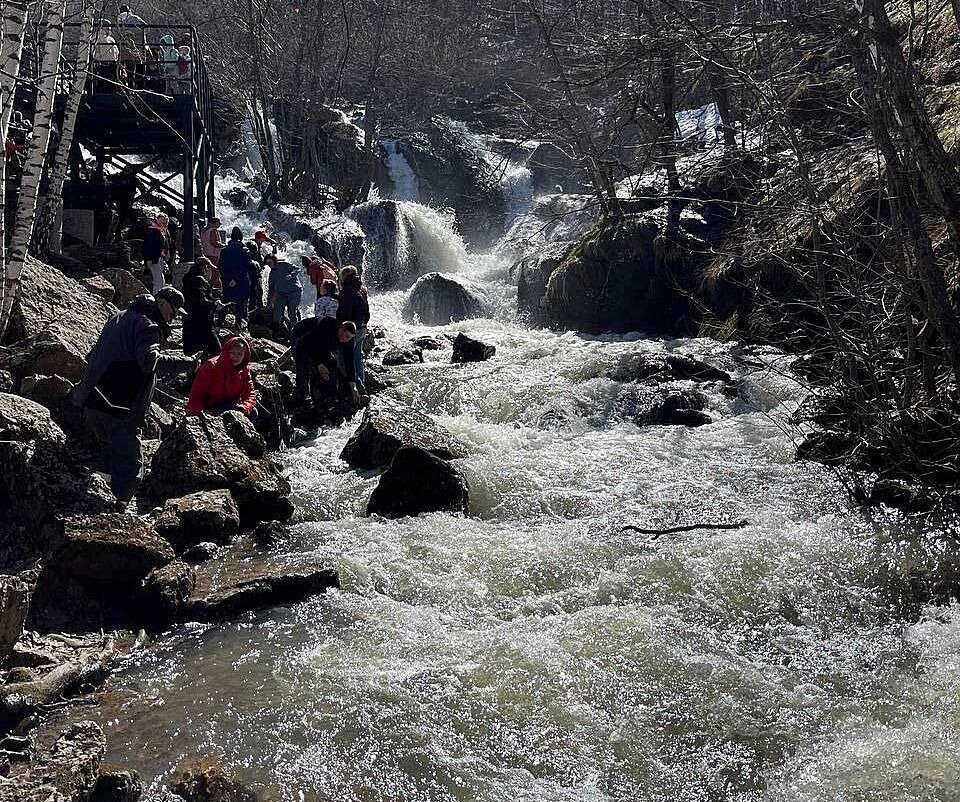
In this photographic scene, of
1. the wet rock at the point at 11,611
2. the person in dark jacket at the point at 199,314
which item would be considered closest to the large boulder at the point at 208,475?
the wet rock at the point at 11,611

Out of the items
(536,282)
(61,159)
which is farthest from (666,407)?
(536,282)

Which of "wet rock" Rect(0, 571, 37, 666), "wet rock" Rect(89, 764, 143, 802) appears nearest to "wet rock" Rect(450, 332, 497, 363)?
"wet rock" Rect(0, 571, 37, 666)

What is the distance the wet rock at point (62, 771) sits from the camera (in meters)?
4.15

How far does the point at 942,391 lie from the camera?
7906 mm

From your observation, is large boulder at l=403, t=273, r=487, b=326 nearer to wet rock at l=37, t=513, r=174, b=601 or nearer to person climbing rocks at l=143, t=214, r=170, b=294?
person climbing rocks at l=143, t=214, r=170, b=294

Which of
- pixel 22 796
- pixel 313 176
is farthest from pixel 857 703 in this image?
pixel 313 176

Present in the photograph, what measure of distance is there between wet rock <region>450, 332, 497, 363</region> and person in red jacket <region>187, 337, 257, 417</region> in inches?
291

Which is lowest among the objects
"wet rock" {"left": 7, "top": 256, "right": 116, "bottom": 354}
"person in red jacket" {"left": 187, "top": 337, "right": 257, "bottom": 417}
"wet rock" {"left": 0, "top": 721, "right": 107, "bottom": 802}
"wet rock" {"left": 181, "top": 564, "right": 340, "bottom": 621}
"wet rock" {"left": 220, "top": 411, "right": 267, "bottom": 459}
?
"wet rock" {"left": 0, "top": 721, "right": 107, "bottom": 802}

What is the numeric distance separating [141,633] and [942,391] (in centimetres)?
653

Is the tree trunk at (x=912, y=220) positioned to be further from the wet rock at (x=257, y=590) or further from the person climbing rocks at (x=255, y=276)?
the person climbing rocks at (x=255, y=276)

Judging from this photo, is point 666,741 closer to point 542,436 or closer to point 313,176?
point 542,436

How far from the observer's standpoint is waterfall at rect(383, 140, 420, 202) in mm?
36062

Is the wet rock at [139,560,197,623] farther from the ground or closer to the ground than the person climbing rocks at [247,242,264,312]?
closer to the ground

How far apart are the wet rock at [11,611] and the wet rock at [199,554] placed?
6.31 feet
